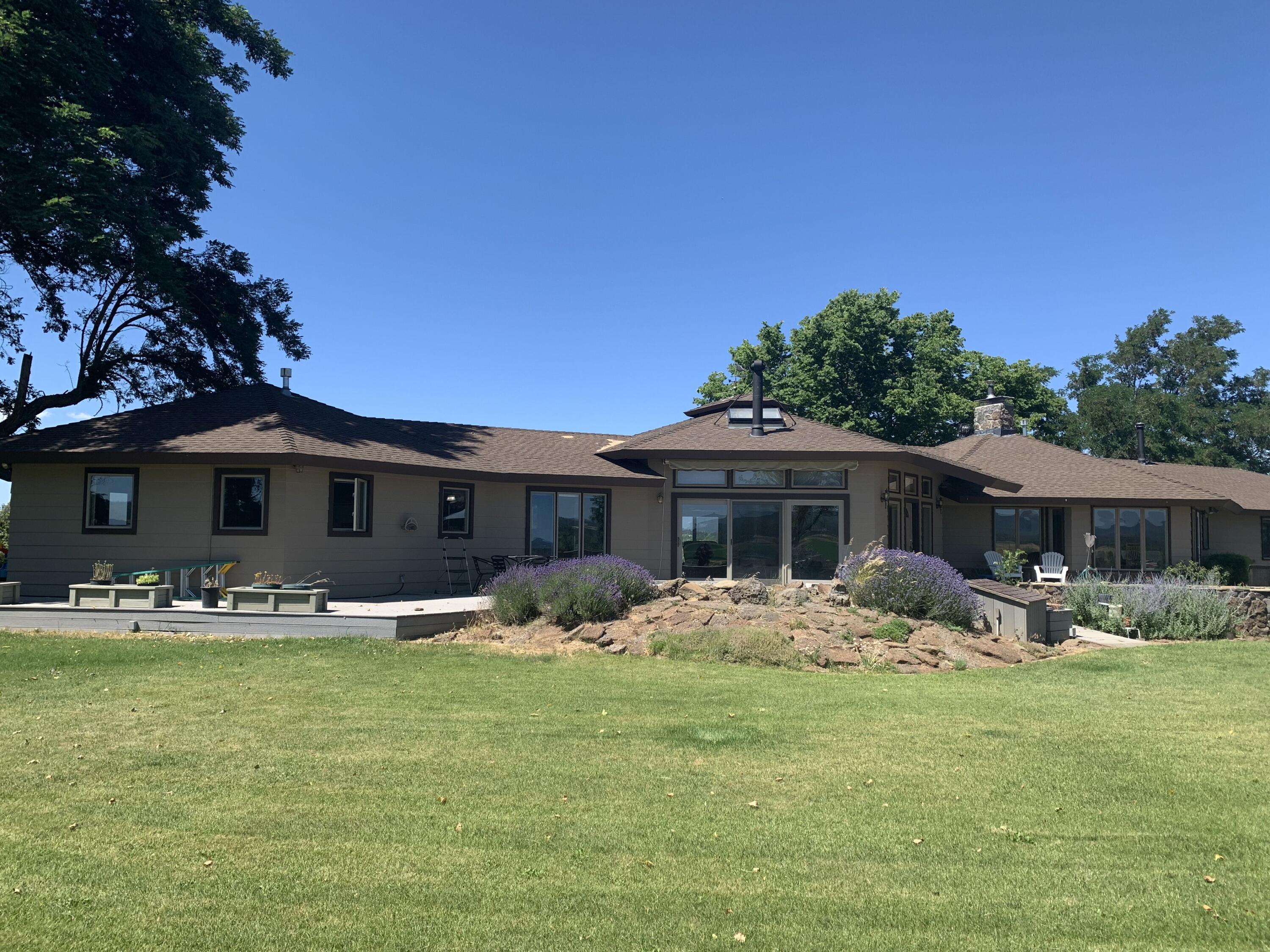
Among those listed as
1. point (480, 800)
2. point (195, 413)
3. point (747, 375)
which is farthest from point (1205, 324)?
point (480, 800)

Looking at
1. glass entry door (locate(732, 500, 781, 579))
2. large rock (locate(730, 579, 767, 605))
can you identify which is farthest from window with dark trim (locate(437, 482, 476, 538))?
large rock (locate(730, 579, 767, 605))

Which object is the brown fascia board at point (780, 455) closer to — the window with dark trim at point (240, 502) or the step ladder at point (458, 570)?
the step ladder at point (458, 570)

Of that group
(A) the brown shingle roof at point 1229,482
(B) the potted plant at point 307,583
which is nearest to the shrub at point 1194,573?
(A) the brown shingle roof at point 1229,482

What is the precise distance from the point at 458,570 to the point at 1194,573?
1663 centimetres

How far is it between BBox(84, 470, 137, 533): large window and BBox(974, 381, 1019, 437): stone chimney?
23.2m

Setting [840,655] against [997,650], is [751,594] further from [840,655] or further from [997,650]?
[997,650]

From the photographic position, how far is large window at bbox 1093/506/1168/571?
20781 millimetres

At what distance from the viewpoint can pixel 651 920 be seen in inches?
132

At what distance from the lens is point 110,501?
47.7ft

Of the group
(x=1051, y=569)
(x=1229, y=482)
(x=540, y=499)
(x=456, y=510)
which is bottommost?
(x=1051, y=569)

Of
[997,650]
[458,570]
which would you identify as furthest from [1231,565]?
[458,570]

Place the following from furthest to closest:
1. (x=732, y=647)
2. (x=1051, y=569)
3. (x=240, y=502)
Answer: (x=1051, y=569), (x=240, y=502), (x=732, y=647)

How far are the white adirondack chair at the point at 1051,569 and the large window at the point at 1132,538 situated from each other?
1431mm

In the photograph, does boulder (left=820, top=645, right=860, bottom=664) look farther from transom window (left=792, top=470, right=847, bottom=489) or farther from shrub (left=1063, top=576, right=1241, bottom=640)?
transom window (left=792, top=470, right=847, bottom=489)
